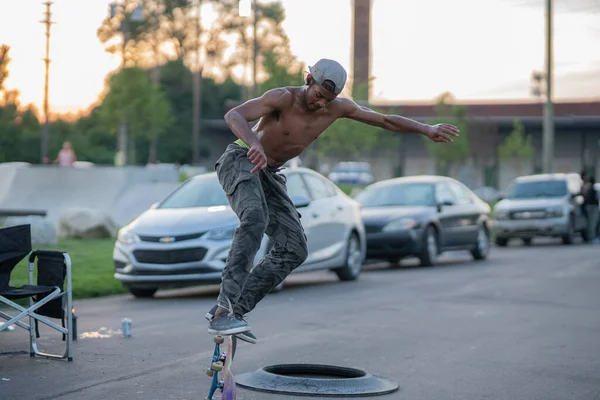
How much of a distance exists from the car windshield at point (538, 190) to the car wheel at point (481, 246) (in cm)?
648

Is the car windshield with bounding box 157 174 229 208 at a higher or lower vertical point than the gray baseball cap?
lower

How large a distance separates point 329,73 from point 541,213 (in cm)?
2135

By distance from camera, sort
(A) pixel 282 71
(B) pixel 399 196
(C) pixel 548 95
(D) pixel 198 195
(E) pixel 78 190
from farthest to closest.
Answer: (A) pixel 282 71, (C) pixel 548 95, (E) pixel 78 190, (B) pixel 399 196, (D) pixel 198 195

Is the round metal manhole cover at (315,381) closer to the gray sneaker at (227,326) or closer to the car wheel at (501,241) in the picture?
the gray sneaker at (227,326)

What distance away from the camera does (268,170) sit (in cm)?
678

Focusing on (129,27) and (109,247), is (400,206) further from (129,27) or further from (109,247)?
(129,27)

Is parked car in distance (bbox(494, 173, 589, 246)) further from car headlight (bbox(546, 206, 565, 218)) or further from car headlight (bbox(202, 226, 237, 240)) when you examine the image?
car headlight (bbox(202, 226, 237, 240))

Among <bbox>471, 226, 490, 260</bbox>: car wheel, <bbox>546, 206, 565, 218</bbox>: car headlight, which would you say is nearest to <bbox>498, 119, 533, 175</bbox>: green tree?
<bbox>546, 206, 565, 218</bbox>: car headlight

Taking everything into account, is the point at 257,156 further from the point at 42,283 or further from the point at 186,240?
the point at 186,240

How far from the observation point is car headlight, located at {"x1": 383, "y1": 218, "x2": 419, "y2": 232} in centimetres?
1927

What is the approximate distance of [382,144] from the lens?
66312 millimetres

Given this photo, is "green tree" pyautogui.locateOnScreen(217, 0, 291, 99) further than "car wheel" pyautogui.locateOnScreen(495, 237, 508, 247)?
Yes

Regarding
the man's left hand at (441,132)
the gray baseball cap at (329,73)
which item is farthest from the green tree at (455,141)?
the gray baseball cap at (329,73)

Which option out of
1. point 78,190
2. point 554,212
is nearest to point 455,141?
point 554,212
